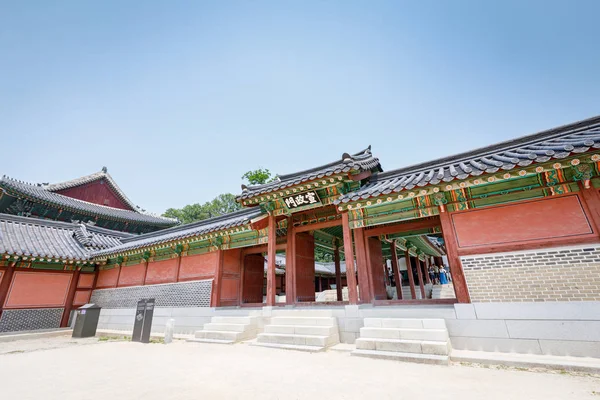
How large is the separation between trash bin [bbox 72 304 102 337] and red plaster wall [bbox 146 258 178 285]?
2.33m

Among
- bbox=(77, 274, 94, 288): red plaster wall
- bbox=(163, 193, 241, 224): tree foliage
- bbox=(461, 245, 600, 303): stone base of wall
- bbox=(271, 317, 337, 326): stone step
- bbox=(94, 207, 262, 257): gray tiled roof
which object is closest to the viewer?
bbox=(461, 245, 600, 303): stone base of wall

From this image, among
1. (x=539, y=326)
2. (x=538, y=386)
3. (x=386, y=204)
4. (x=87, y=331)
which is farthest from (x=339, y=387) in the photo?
(x=87, y=331)

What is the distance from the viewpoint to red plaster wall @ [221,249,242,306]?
1114 centimetres

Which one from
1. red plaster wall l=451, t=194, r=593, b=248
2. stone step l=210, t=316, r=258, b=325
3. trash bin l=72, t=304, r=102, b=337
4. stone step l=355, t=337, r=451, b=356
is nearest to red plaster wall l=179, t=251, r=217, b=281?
stone step l=210, t=316, r=258, b=325

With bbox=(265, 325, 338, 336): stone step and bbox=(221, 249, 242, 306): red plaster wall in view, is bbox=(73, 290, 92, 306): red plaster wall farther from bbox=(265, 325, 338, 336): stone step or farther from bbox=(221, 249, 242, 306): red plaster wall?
bbox=(265, 325, 338, 336): stone step

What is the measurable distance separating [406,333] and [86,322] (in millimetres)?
13074

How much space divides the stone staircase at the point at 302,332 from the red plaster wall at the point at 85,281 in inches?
525

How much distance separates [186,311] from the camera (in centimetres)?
1078

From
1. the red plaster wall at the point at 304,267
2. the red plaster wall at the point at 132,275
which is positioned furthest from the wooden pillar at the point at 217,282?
the red plaster wall at the point at 132,275

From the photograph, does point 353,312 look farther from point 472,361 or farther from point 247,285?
point 247,285

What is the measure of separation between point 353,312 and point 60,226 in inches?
763

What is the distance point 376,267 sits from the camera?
923 centimetres

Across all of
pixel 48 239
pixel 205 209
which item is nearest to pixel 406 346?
pixel 48 239

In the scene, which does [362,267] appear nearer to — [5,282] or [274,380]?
[274,380]
